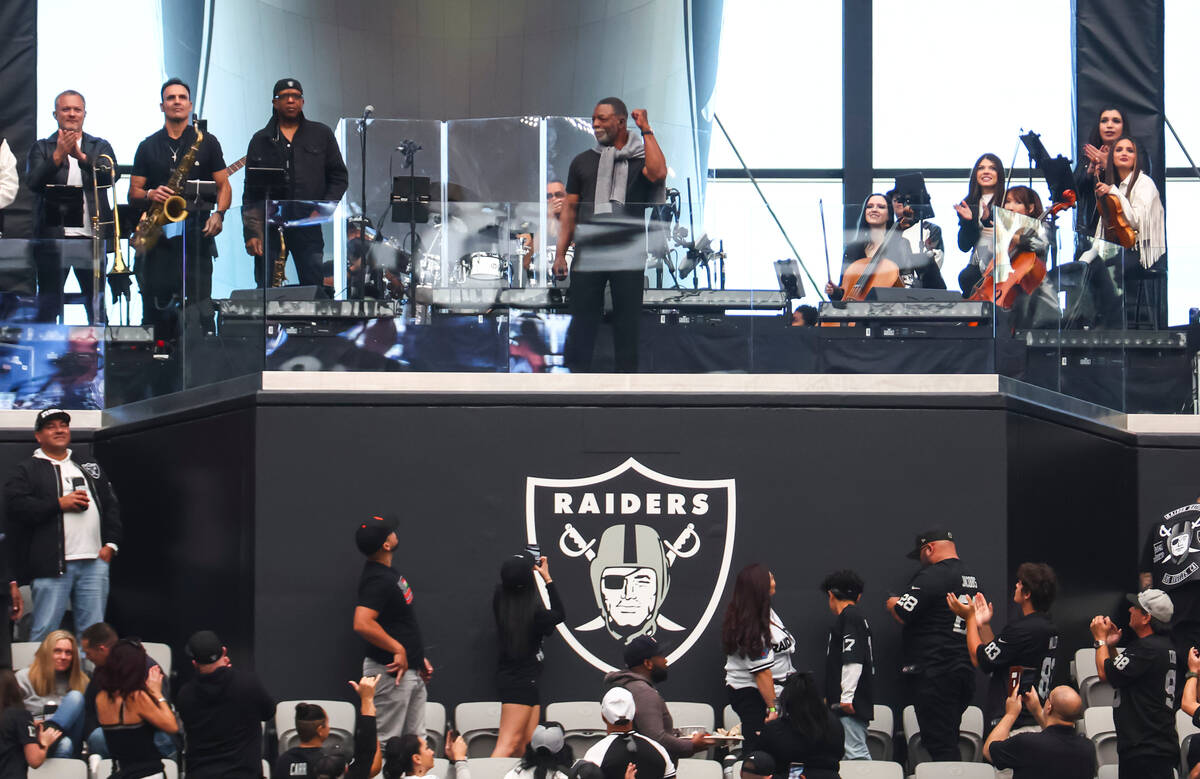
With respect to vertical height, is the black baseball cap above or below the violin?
below

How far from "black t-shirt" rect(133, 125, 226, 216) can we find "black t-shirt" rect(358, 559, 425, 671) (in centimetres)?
309

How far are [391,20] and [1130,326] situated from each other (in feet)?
22.2

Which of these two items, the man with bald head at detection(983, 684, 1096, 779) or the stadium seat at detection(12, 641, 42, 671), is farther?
the stadium seat at detection(12, 641, 42, 671)

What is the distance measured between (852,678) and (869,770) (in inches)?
42.0

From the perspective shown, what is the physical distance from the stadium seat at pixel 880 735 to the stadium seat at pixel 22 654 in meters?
4.45

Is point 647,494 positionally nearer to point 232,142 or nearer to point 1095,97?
point 232,142

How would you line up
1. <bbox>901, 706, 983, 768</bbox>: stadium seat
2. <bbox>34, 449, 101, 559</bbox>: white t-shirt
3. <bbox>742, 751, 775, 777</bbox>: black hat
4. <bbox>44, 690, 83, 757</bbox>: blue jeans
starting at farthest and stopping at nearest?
<bbox>34, 449, 101, 559</bbox>: white t-shirt
<bbox>901, 706, 983, 768</bbox>: stadium seat
<bbox>44, 690, 83, 757</bbox>: blue jeans
<bbox>742, 751, 775, 777</bbox>: black hat

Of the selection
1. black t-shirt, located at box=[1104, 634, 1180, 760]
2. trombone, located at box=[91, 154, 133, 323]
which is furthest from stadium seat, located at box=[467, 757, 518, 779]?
trombone, located at box=[91, 154, 133, 323]

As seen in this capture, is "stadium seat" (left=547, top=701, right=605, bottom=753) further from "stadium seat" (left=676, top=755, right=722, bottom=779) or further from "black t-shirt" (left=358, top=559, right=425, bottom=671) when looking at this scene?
"stadium seat" (left=676, top=755, right=722, bottom=779)

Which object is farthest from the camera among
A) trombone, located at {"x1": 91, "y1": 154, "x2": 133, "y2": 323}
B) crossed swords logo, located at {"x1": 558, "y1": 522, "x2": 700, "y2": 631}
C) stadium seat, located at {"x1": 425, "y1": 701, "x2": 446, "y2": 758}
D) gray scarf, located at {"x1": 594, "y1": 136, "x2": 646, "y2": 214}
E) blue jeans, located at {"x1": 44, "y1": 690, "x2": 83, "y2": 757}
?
trombone, located at {"x1": 91, "y1": 154, "x2": 133, "y2": 323}

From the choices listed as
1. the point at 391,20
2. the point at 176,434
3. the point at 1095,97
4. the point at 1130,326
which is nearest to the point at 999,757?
the point at 1130,326

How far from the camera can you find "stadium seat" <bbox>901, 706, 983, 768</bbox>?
9.92 metres

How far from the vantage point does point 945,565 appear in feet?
33.0

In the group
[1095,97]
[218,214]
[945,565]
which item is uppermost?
[1095,97]
